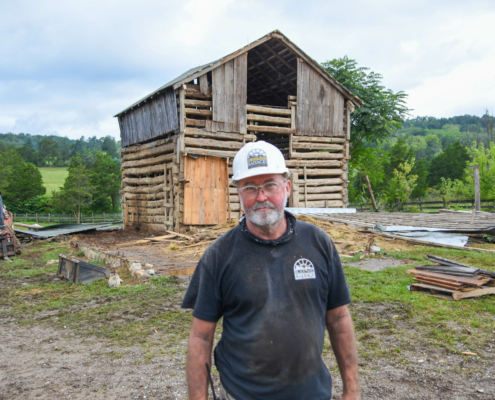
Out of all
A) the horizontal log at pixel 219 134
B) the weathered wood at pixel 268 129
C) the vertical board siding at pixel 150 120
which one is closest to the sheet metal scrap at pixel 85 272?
the horizontal log at pixel 219 134

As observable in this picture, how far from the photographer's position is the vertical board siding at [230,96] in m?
17.5

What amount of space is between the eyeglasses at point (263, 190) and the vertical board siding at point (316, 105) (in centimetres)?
1773

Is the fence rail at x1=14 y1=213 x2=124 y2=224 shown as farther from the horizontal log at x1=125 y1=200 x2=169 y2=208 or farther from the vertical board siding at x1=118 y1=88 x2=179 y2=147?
the vertical board siding at x1=118 y1=88 x2=179 y2=147

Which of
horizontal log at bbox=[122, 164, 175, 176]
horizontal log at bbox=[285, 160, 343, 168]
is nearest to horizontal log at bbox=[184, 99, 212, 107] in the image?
horizontal log at bbox=[122, 164, 175, 176]

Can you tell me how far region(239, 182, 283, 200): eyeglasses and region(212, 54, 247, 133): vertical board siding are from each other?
50.8 feet

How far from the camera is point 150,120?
63.7ft

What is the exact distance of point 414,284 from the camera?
763 cm

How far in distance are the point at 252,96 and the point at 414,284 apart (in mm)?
18414

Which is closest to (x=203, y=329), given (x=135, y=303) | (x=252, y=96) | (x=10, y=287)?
(x=135, y=303)

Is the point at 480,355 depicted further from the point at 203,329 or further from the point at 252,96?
the point at 252,96

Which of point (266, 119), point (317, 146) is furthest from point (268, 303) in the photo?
point (317, 146)

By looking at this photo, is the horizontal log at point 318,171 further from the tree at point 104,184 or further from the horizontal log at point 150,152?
the tree at point 104,184

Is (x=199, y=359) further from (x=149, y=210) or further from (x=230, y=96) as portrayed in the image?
(x=149, y=210)

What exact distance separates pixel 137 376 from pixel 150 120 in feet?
54.2
